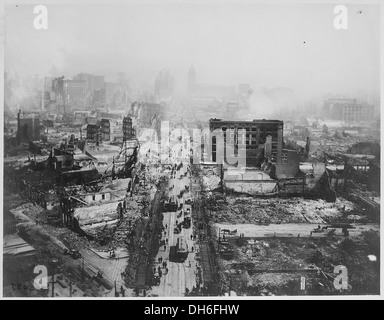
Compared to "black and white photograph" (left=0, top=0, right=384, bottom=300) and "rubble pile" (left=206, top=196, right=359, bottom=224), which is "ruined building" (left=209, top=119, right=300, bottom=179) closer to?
"black and white photograph" (left=0, top=0, right=384, bottom=300)

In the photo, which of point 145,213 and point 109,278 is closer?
point 109,278

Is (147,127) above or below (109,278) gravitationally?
above

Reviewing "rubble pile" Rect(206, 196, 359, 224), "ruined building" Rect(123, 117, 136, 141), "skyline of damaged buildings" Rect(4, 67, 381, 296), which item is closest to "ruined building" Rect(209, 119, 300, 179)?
"skyline of damaged buildings" Rect(4, 67, 381, 296)

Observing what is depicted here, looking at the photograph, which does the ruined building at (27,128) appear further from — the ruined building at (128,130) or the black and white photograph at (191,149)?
the ruined building at (128,130)

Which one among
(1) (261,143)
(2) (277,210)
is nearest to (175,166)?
(1) (261,143)

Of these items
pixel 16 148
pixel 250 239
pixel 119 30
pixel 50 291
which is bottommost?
pixel 50 291

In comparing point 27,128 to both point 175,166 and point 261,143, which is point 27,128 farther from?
point 261,143

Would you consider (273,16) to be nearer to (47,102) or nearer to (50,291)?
(47,102)

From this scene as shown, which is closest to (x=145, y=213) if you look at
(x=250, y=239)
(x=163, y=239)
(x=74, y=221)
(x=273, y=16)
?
(x=163, y=239)

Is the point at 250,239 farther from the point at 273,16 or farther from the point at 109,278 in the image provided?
the point at 273,16
